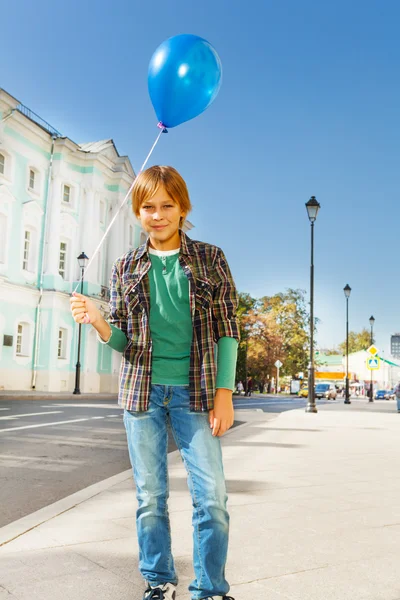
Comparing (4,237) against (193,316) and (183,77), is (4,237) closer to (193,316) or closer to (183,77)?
(183,77)

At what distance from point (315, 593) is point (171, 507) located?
86.5 inches

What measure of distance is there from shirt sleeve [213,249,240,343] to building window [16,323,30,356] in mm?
30477

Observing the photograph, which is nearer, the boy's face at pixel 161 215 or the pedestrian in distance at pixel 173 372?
the pedestrian in distance at pixel 173 372

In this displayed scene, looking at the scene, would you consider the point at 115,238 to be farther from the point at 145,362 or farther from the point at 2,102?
the point at 145,362

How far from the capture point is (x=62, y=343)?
114 feet

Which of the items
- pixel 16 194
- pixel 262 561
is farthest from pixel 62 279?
pixel 262 561

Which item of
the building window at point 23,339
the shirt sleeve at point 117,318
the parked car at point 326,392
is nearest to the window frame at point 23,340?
the building window at point 23,339

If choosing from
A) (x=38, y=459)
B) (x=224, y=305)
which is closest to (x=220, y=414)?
(x=224, y=305)

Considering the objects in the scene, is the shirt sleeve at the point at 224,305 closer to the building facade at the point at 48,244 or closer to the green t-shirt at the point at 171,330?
the green t-shirt at the point at 171,330

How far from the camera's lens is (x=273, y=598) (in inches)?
122

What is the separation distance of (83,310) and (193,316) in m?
0.49

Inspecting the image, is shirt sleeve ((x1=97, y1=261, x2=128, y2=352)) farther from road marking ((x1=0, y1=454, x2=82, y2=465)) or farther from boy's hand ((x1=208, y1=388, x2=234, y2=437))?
road marking ((x1=0, y1=454, x2=82, y2=465))

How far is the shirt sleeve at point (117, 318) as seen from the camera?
2969 millimetres

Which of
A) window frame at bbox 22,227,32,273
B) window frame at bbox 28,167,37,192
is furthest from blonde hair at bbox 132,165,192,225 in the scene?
window frame at bbox 28,167,37,192
